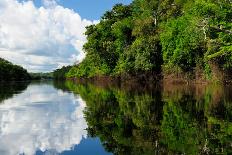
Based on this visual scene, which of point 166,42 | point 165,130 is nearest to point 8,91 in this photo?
point 166,42

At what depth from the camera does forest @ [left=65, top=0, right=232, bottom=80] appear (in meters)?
41.3

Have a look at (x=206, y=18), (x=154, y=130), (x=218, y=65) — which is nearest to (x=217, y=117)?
(x=154, y=130)

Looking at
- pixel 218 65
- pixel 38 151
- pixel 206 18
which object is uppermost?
pixel 206 18

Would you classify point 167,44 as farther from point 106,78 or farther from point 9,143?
point 9,143

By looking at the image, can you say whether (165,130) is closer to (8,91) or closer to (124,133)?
(124,133)

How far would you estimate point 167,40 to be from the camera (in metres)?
57.9

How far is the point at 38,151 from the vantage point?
37.4 ft

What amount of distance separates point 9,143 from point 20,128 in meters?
3.87

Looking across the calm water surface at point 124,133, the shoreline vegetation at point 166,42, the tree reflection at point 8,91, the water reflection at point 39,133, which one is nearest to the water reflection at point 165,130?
the calm water surface at point 124,133

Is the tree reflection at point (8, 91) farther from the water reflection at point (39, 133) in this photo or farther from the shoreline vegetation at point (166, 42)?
the shoreline vegetation at point (166, 42)

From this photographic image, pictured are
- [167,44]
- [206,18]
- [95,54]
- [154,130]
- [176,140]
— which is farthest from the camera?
[95,54]

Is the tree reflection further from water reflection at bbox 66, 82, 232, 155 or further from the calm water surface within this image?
water reflection at bbox 66, 82, 232, 155

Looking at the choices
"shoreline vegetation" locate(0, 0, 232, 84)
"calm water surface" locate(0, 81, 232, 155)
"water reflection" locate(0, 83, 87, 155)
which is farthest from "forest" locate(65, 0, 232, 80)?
"water reflection" locate(0, 83, 87, 155)

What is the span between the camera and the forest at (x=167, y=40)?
41.3 m
